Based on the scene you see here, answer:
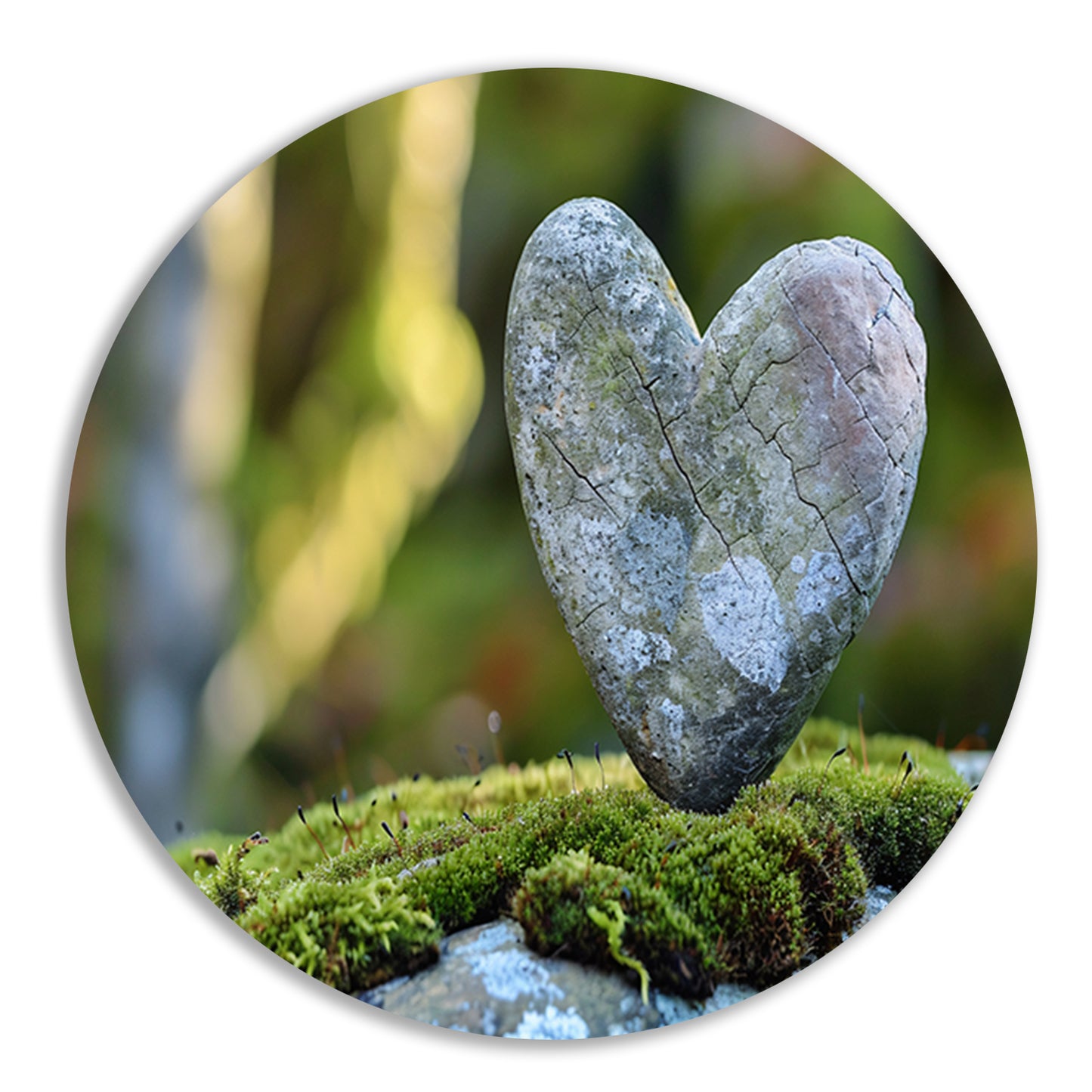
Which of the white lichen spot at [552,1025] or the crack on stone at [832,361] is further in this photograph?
the crack on stone at [832,361]

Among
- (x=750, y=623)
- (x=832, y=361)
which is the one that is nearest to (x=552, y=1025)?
(x=750, y=623)

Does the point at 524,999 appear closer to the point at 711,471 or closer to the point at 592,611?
the point at 592,611

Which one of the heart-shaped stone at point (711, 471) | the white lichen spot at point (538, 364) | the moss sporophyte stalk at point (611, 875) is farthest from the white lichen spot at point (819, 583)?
the white lichen spot at point (538, 364)

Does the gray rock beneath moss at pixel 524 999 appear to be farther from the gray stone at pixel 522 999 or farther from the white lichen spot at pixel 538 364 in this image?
the white lichen spot at pixel 538 364

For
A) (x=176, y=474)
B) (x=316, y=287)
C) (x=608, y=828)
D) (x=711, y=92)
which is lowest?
(x=608, y=828)

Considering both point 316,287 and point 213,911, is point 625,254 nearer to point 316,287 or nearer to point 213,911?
point 316,287

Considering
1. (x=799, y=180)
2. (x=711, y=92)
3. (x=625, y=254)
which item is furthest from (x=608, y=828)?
(x=711, y=92)

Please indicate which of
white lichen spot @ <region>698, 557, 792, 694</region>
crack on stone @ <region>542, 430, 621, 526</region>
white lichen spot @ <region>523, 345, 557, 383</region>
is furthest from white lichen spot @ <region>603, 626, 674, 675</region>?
white lichen spot @ <region>523, 345, 557, 383</region>
